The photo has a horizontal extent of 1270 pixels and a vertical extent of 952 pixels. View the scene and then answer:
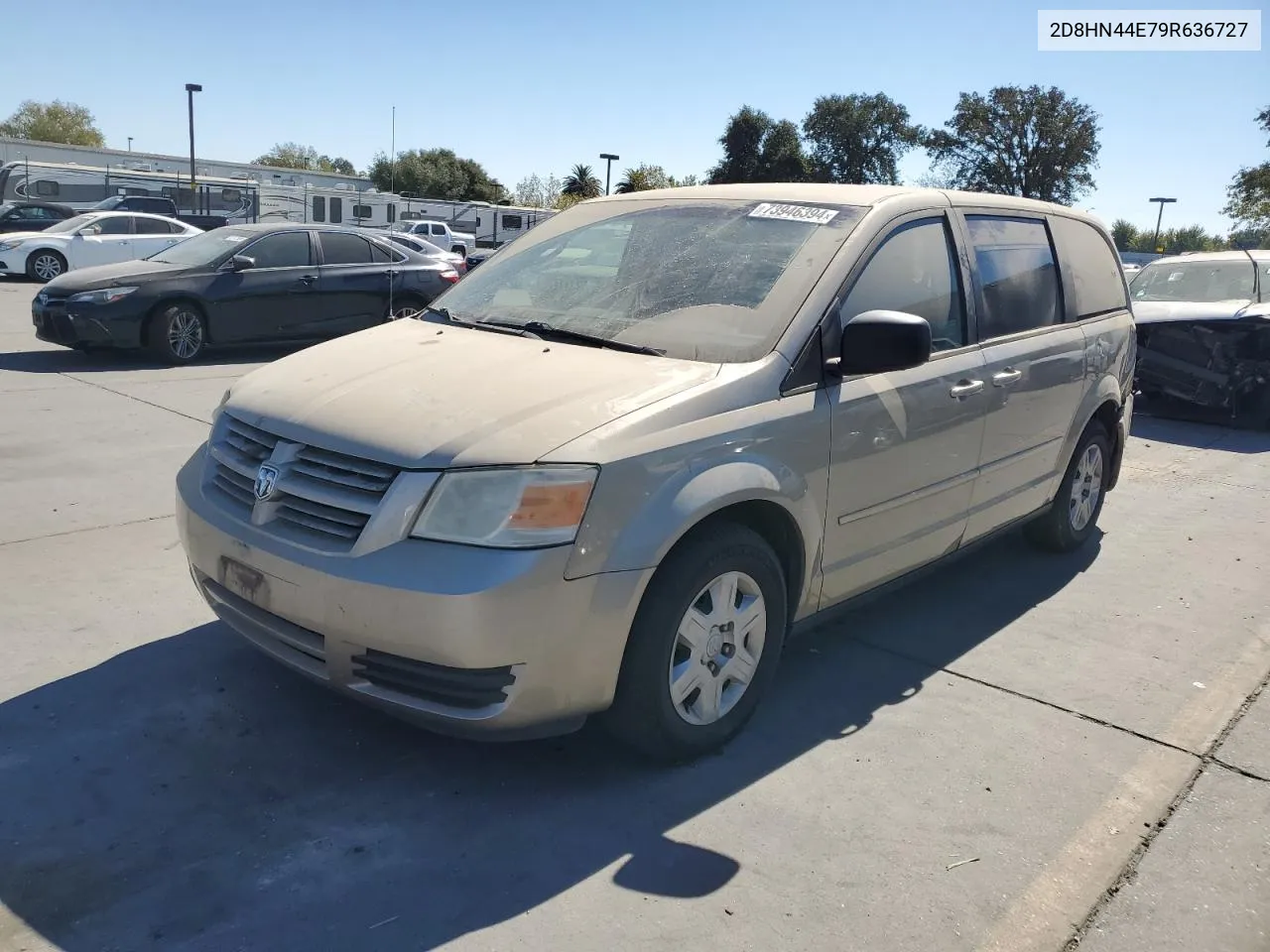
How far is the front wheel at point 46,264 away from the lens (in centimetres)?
2027

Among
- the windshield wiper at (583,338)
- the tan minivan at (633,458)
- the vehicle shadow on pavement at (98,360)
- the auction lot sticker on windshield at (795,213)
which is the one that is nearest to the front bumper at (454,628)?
the tan minivan at (633,458)

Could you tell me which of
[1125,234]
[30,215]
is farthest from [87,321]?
[1125,234]

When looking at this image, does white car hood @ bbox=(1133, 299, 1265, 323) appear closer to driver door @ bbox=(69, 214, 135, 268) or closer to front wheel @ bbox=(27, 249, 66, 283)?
driver door @ bbox=(69, 214, 135, 268)

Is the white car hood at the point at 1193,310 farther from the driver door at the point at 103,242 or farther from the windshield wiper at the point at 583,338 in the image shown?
the driver door at the point at 103,242

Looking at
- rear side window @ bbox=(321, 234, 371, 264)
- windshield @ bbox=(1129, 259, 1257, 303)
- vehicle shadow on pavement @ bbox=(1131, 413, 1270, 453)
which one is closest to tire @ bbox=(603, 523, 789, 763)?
vehicle shadow on pavement @ bbox=(1131, 413, 1270, 453)

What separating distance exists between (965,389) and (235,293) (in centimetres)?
911

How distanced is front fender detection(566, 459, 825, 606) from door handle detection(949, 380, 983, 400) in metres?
1.06

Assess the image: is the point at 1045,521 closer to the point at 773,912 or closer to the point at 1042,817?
the point at 1042,817

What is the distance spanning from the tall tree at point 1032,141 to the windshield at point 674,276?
68.9 meters

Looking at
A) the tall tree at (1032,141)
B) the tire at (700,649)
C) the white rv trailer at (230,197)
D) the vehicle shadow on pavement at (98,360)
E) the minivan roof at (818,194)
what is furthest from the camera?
the tall tree at (1032,141)

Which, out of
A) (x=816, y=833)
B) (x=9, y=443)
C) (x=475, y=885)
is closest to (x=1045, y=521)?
(x=816, y=833)

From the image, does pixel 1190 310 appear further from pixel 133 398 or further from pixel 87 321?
Answer: pixel 87 321

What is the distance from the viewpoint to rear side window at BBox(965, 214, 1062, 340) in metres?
4.61

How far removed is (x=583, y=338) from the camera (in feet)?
12.3
